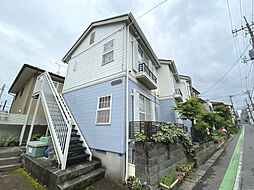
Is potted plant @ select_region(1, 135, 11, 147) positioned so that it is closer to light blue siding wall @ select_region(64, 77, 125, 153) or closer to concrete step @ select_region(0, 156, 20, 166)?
concrete step @ select_region(0, 156, 20, 166)

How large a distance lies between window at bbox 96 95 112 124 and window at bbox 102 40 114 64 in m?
2.14

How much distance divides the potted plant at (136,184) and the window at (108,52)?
5.13 m

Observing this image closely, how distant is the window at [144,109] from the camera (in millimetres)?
5549

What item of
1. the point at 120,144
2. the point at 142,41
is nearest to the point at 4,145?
the point at 120,144

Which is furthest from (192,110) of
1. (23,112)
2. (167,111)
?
(23,112)

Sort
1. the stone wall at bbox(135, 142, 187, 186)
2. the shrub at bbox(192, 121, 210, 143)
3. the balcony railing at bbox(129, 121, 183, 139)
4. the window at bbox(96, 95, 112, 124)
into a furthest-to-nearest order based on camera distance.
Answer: the shrub at bbox(192, 121, 210, 143), the window at bbox(96, 95, 112, 124), the balcony railing at bbox(129, 121, 183, 139), the stone wall at bbox(135, 142, 187, 186)

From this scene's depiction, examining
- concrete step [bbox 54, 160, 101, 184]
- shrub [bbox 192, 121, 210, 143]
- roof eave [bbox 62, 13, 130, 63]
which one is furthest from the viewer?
shrub [bbox 192, 121, 210, 143]

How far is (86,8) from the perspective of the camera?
5438mm

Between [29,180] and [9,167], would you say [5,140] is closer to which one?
[9,167]

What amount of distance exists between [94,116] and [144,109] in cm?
277

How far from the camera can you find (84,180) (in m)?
3.09

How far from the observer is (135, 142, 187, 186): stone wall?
2.96 metres

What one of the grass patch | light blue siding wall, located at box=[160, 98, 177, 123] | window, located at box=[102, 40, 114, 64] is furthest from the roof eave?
the grass patch

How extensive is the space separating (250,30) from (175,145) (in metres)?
13.3
